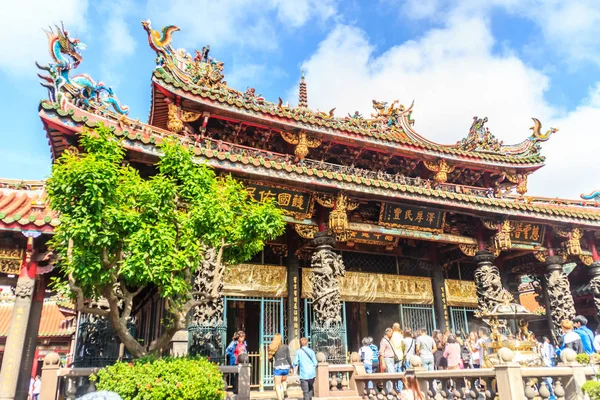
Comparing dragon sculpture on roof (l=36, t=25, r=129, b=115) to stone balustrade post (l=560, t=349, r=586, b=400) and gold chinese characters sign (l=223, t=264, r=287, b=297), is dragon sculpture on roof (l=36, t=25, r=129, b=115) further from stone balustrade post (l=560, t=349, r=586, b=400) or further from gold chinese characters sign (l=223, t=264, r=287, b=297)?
stone balustrade post (l=560, t=349, r=586, b=400)

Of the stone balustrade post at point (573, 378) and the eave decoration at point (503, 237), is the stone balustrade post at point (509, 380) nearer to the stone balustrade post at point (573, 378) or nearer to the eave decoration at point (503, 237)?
the stone balustrade post at point (573, 378)

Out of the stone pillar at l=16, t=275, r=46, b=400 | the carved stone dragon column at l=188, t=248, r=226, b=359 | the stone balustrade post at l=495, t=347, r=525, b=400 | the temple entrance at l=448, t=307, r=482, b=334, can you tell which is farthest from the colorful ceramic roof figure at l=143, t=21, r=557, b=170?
the stone balustrade post at l=495, t=347, r=525, b=400

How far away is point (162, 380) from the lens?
17.4 feet

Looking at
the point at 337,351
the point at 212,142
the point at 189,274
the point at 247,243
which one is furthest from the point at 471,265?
the point at 189,274

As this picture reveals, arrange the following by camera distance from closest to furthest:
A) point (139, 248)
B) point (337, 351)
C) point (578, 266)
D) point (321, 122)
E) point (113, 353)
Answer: point (139, 248), point (113, 353), point (337, 351), point (321, 122), point (578, 266)

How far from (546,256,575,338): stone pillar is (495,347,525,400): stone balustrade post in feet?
25.5

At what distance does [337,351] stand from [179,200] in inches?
208

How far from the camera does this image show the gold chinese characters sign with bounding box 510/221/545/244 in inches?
489

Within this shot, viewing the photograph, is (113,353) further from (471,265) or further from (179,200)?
(471,265)

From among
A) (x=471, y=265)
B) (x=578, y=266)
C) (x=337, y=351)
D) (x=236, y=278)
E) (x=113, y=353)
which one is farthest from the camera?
(x=578, y=266)

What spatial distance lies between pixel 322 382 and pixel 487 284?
5.90 metres

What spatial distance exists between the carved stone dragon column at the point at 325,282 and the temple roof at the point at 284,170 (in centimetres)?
144

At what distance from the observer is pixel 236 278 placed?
1077 cm

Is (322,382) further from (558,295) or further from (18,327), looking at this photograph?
(558,295)
